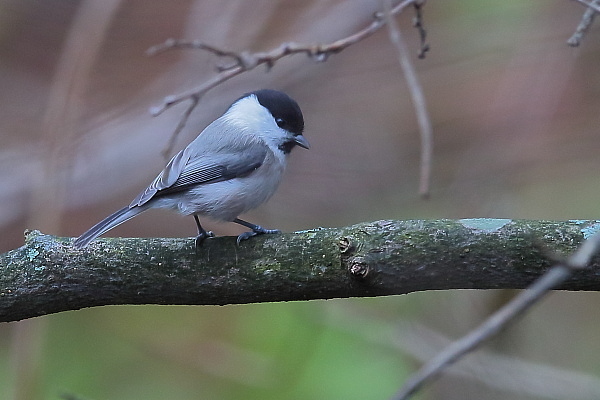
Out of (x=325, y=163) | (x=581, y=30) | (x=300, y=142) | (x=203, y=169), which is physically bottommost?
(x=325, y=163)

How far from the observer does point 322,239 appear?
2121 millimetres

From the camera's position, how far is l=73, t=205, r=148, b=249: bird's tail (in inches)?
90.5

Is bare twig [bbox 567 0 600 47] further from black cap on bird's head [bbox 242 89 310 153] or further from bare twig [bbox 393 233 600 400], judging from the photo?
bare twig [bbox 393 233 600 400]

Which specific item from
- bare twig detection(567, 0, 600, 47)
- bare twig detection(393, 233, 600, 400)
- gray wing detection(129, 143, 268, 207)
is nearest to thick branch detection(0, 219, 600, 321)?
gray wing detection(129, 143, 268, 207)

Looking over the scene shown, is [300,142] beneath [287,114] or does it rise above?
beneath

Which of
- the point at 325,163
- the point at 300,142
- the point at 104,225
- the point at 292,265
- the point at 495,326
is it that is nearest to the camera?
the point at 495,326

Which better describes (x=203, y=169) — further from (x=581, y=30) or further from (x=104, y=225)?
(x=581, y=30)

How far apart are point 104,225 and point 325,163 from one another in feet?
9.56

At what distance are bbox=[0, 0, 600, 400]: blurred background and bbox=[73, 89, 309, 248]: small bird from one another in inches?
40.4

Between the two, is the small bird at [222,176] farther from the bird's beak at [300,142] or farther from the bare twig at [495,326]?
the bare twig at [495,326]

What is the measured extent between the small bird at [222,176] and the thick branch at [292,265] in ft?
1.22

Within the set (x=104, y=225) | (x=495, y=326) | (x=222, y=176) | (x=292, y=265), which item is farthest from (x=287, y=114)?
(x=495, y=326)

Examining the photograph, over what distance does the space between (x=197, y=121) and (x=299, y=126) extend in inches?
62.1

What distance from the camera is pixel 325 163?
530cm
